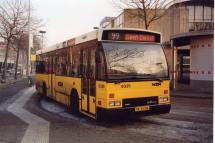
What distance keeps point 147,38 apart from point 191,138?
3494 mm

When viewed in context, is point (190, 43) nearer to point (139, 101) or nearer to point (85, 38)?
point (85, 38)

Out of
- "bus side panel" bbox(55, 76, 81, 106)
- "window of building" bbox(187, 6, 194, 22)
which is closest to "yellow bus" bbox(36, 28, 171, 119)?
"bus side panel" bbox(55, 76, 81, 106)

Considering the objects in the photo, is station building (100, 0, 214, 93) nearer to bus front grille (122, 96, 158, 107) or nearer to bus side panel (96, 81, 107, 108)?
bus front grille (122, 96, 158, 107)

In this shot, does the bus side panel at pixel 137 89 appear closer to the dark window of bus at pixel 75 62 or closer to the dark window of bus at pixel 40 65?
the dark window of bus at pixel 75 62

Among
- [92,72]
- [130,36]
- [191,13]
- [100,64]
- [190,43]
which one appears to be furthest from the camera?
[191,13]

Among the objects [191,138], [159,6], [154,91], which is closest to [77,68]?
[154,91]

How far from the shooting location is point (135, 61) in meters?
10.5

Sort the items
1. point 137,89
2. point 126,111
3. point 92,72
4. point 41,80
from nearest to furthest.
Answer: point 126,111 → point 137,89 → point 92,72 → point 41,80

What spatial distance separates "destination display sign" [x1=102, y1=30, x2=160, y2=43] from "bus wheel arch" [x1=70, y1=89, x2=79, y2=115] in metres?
2.93

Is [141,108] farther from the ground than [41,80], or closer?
closer

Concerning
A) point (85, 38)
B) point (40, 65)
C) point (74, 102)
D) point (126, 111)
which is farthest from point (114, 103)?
point (40, 65)

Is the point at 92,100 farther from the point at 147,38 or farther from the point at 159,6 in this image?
the point at 159,6

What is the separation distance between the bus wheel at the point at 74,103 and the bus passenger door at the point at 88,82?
98 cm

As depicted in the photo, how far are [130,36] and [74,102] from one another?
3455mm
